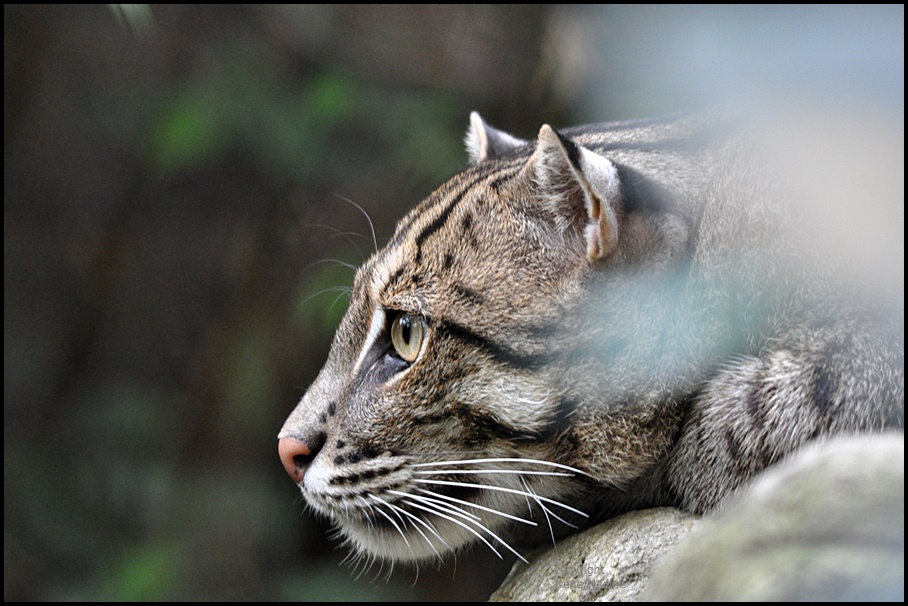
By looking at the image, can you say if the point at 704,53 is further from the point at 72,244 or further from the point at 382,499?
the point at 72,244


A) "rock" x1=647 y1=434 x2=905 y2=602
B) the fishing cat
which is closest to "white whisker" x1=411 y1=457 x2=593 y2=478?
the fishing cat

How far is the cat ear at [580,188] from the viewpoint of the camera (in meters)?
3.10

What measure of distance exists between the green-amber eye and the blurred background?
3506mm

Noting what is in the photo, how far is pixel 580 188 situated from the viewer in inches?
129

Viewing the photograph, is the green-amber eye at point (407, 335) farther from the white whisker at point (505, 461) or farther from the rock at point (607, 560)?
the rock at point (607, 560)

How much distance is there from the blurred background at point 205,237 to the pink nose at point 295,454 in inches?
137

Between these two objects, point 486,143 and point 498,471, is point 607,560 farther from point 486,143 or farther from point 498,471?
point 486,143

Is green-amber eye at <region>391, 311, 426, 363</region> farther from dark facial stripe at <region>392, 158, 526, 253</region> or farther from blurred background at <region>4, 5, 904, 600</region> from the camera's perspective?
blurred background at <region>4, 5, 904, 600</region>

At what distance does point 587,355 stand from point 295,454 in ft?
4.02

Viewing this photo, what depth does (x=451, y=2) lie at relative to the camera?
27.1ft

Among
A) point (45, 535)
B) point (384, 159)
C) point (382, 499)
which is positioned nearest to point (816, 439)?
point (382, 499)

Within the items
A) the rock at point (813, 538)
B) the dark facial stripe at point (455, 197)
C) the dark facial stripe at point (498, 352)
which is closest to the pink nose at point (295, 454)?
the dark facial stripe at point (498, 352)

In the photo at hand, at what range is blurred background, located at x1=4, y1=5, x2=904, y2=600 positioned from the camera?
767 cm

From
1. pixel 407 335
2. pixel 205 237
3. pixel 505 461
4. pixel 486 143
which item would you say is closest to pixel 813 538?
pixel 505 461
